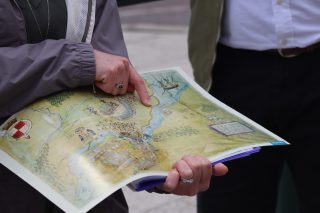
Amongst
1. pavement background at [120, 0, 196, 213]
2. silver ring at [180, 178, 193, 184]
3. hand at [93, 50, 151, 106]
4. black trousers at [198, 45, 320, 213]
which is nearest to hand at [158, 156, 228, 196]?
silver ring at [180, 178, 193, 184]

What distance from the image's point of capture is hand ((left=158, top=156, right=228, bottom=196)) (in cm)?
115

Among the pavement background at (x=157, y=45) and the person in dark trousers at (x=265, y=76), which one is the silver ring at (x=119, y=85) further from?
the pavement background at (x=157, y=45)

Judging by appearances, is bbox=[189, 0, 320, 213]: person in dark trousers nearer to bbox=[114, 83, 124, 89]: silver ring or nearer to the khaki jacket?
the khaki jacket

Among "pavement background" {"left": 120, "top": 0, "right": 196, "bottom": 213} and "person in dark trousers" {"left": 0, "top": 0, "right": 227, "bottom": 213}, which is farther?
"pavement background" {"left": 120, "top": 0, "right": 196, "bottom": 213}

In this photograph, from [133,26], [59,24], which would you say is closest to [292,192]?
[59,24]

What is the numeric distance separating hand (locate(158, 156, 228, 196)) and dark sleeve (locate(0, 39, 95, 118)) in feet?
0.93

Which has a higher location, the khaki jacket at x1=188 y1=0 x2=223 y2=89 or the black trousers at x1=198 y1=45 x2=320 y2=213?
the khaki jacket at x1=188 y1=0 x2=223 y2=89

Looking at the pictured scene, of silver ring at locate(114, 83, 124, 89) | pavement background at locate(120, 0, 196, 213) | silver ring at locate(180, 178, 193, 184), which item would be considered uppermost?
silver ring at locate(114, 83, 124, 89)

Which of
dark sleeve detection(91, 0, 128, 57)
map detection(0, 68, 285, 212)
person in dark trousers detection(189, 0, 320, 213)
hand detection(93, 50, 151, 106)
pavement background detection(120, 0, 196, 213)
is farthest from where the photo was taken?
pavement background detection(120, 0, 196, 213)

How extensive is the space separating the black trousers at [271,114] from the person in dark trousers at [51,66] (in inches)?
23.2

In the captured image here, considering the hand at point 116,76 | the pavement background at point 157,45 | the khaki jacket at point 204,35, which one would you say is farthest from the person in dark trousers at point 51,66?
the pavement background at point 157,45

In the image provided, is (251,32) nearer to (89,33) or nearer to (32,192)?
(89,33)

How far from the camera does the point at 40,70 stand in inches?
45.9

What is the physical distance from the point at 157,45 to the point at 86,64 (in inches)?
252
